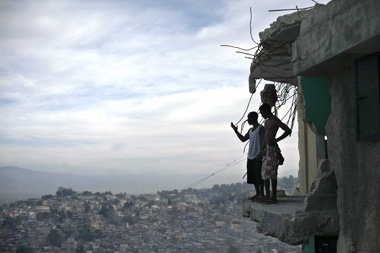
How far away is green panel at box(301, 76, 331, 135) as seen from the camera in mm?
5242

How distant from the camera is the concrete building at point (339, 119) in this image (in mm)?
4164

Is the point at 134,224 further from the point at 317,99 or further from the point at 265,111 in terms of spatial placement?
the point at 317,99

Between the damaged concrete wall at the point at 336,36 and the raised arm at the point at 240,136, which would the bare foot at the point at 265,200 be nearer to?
the raised arm at the point at 240,136

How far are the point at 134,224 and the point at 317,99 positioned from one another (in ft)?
252

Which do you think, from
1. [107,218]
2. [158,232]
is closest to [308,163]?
[158,232]

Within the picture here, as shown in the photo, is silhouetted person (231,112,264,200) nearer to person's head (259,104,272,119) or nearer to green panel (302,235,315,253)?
person's head (259,104,272,119)

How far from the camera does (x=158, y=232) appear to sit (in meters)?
74.8

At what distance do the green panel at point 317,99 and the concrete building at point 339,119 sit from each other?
12mm

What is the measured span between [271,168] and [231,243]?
2503 inches

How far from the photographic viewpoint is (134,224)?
79062 mm

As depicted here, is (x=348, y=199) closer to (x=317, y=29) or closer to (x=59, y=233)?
(x=317, y=29)

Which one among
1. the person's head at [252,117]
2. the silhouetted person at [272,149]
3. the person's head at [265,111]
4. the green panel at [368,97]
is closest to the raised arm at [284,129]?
the silhouetted person at [272,149]

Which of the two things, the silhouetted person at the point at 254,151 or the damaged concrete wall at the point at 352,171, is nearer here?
the damaged concrete wall at the point at 352,171

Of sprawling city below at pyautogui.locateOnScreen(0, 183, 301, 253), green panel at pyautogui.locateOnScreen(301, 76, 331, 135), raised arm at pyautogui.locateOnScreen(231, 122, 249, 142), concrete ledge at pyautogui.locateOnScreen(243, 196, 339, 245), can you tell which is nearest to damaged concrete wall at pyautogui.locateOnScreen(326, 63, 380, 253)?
concrete ledge at pyautogui.locateOnScreen(243, 196, 339, 245)
